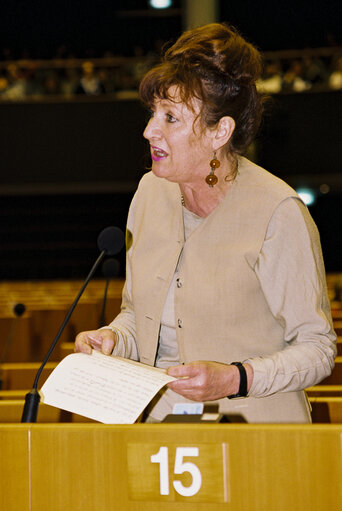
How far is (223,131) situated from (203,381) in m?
0.65

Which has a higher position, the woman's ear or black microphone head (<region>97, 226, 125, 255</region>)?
the woman's ear

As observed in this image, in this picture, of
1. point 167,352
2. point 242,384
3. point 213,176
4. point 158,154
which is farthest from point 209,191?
point 242,384

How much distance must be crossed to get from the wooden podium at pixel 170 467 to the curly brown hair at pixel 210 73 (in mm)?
804

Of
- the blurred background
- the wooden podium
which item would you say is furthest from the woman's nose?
the blurred background

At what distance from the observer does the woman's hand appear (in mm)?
1379

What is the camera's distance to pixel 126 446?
4.06ft

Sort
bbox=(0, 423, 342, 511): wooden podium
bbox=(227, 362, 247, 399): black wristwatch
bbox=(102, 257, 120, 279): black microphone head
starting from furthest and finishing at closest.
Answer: bbox=(102, 257, 120, 279): black microphone head
bbox=(227, 362, 247, 399): black wristwatch
bbox=(0, 423, 342, 511): wooden podium

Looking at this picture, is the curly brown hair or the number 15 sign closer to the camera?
the number 15 sign

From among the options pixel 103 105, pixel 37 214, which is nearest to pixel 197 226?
pixel 103 105

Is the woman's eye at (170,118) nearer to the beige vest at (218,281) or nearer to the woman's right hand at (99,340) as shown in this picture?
the beige vest at (218,281)

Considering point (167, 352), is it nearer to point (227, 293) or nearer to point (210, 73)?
point (227, 293)

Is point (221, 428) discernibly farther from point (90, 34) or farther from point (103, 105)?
point (90, 34)

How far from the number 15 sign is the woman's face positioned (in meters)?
0.71

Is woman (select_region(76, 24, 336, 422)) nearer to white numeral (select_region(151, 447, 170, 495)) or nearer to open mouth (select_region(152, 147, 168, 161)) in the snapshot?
open mouth (select_region(152, 147, 168, 161))
